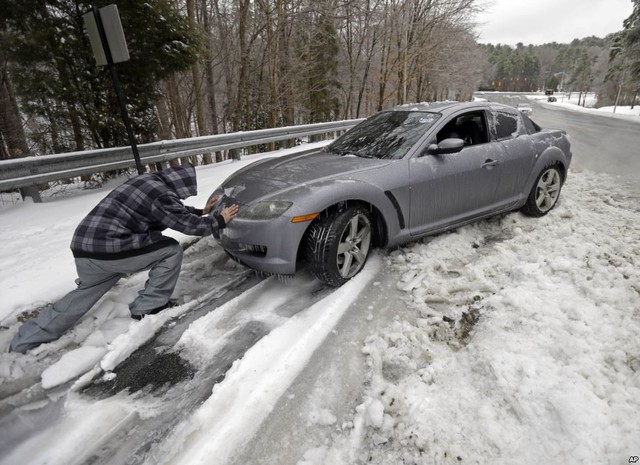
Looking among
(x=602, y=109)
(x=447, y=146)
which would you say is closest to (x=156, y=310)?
(x=447, y=146)

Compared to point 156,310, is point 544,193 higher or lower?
higher

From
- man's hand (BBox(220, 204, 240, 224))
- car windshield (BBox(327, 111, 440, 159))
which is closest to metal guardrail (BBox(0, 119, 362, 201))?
man's hand (BBox(220, 204, 240, 224))

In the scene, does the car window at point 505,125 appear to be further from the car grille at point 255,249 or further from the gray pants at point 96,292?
the gray pants at point 96,292

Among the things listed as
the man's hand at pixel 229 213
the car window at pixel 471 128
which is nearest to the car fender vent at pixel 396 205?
the car window at pixel 471 128

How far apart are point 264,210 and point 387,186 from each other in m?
1.12

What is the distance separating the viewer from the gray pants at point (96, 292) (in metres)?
2.46

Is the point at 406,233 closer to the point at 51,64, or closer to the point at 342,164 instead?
the point at 342,164

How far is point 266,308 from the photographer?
285 cm

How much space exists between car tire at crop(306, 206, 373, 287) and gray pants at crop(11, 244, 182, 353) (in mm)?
1124

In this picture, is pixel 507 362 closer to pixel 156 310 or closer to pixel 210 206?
pixel 156 310

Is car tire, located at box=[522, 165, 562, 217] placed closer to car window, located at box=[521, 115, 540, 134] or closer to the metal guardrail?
car window, located at box=[521, 115, 540, 134]

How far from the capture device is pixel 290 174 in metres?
3.23

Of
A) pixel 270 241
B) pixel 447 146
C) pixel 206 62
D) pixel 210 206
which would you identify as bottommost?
pixel 270 241

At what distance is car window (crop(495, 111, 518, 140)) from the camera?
403 cm
